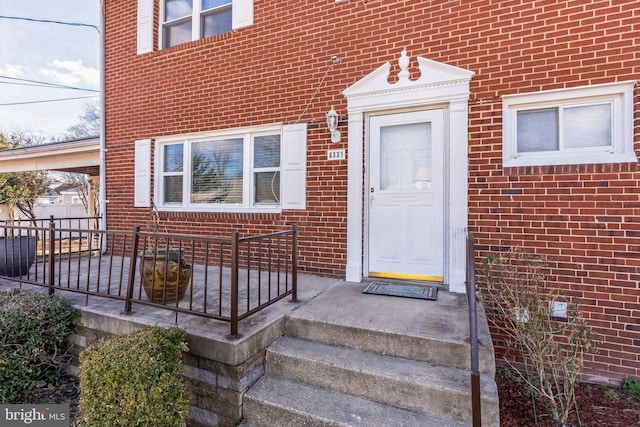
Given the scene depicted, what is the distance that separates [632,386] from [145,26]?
766cm

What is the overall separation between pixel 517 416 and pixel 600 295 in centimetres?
148

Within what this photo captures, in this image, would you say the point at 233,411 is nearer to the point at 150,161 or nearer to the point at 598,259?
the point at 598,259

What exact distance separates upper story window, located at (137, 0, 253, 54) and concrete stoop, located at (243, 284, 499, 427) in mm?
4356

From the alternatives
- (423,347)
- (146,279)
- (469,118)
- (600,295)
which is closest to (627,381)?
(600,295)

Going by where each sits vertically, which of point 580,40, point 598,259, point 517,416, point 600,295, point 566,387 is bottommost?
point 517,416

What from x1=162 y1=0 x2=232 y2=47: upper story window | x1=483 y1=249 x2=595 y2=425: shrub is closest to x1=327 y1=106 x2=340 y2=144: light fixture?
x1=483 y1=249 x2=595 y2=425: shrub

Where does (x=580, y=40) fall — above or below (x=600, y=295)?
above

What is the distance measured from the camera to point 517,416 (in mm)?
2324

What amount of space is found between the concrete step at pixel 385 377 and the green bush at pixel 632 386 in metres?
1.60

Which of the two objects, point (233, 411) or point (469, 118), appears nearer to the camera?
point (233, 411)

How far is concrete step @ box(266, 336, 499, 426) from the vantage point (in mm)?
1976

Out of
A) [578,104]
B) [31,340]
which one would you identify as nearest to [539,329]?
[578,104]

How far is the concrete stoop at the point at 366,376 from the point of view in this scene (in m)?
1.99

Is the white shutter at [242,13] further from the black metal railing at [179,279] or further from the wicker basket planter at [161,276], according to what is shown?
the wicker basket planter at [161,276]
